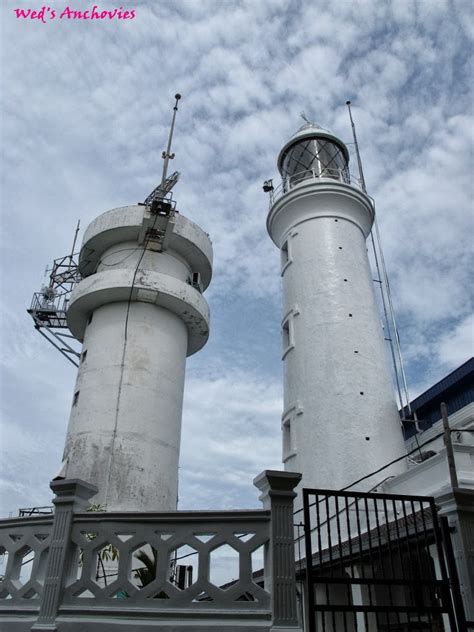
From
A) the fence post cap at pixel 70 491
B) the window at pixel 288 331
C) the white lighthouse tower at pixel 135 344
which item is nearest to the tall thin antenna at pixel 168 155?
the white lighthouse tower at pixel 135 344

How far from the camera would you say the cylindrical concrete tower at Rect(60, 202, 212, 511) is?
55.5 feet

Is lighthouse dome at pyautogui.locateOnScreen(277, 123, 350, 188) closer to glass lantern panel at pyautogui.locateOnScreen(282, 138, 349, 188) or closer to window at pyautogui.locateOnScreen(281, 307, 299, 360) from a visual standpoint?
glass lantern panel at pyautogui.locateOnScreen(282, 138, 349, 188)

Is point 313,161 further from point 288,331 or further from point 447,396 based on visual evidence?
point 447,396

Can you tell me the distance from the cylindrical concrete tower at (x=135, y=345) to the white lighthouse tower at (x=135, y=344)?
0.03 m

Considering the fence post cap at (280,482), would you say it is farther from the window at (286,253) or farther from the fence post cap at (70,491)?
the window at (286,253)

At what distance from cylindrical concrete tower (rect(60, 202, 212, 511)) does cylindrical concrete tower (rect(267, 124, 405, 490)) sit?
3.86 m

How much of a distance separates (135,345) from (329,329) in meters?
7.03

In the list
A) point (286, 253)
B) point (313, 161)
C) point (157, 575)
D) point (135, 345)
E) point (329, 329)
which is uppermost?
point (313, 161)

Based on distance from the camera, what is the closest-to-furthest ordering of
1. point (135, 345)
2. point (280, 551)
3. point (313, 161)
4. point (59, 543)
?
1. point (280, 551)
2. point (59, 543)
3. point (135, 345)
4. point (313, 161)

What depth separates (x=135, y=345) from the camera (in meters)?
18.7

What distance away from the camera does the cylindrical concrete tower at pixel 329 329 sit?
59.3ft

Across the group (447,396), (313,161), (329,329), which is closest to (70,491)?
(329,329)

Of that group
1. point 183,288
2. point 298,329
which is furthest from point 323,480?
point 183,288

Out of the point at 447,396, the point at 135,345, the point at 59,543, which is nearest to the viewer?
the point at 59,543
